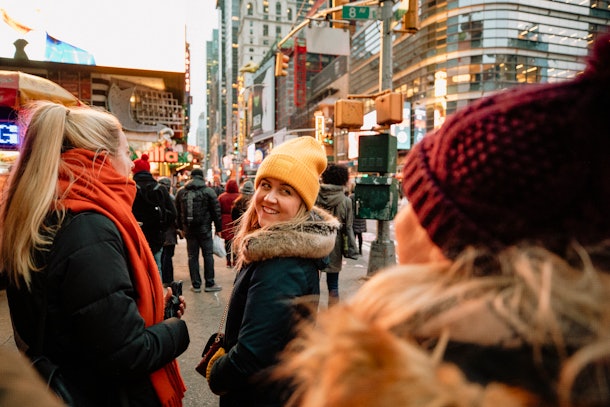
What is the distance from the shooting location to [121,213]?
170cm

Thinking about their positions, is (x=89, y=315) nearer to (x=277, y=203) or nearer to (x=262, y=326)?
(x=262, y=326)

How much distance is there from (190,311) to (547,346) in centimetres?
594

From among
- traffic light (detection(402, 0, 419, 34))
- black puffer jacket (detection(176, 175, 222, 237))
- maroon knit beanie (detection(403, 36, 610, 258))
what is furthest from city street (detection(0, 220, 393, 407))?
traffic light (detection(402, 0, 419, 34))

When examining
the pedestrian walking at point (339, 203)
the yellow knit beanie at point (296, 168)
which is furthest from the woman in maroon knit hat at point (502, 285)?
the pedestrian walking at point (339, 203)

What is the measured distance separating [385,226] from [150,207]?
4770 millimetres

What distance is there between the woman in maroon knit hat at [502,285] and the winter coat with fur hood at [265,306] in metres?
0.98

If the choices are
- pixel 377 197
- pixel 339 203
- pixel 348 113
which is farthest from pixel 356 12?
pixel 339 203

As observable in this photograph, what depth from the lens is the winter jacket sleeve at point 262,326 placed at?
65.9 inches

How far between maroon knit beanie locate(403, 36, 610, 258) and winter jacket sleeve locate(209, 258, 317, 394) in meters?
1.11

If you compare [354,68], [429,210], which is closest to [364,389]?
[429,210]

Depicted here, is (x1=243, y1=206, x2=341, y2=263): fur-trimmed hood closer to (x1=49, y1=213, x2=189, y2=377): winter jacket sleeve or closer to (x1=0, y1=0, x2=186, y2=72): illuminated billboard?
(x1=49, y1=213, x2=189, y2=377): winter jacket sleeve

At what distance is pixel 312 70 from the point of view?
8144 cm

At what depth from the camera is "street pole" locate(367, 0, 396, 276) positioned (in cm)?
797

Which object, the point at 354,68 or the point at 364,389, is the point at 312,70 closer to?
the point at 354,68
